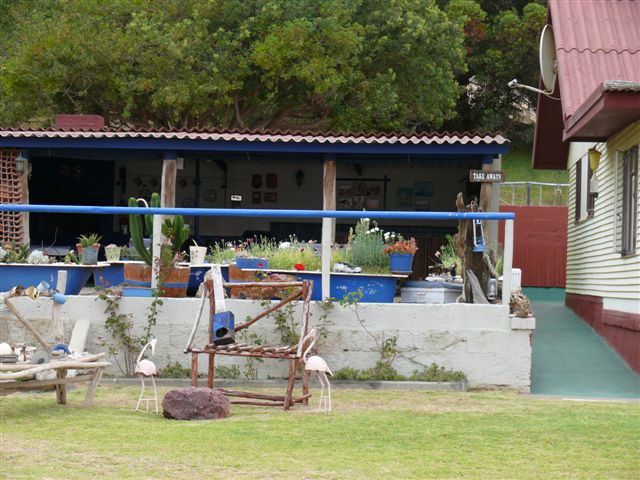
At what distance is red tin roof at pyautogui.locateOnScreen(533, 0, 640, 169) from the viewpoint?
38.4ft

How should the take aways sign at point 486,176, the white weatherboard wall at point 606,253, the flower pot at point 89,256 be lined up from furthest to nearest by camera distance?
the take aways sign at point 486,176 → the white weatherboard wall at point 606,253 → the flower pot at point 89,256

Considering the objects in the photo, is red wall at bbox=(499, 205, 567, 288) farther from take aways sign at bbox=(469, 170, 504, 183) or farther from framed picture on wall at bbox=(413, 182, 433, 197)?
take aways sign at bbox=(469, 170, 504, 183)

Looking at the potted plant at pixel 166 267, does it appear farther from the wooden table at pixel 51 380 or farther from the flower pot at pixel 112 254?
the wooden table at pixel 51 380

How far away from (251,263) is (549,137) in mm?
9262

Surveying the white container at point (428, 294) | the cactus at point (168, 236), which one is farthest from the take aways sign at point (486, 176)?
the cactus at point (168, 236)

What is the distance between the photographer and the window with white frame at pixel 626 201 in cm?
1166

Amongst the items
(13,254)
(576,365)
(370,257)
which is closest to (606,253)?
(576,365)

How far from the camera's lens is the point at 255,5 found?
26266 millimetres

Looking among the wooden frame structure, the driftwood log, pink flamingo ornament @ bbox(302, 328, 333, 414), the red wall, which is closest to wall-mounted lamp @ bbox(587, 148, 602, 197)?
the driftwood log

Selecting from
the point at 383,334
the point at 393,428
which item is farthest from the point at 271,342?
the point at 393,428

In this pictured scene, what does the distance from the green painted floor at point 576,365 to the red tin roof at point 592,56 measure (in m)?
2.48

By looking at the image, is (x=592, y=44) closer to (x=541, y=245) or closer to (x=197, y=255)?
(x=197, y=255)

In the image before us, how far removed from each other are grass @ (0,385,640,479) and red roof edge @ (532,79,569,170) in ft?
29.6

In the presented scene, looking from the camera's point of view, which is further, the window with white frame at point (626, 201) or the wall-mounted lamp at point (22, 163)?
the wall-mounted lamp at point (22, 163)
